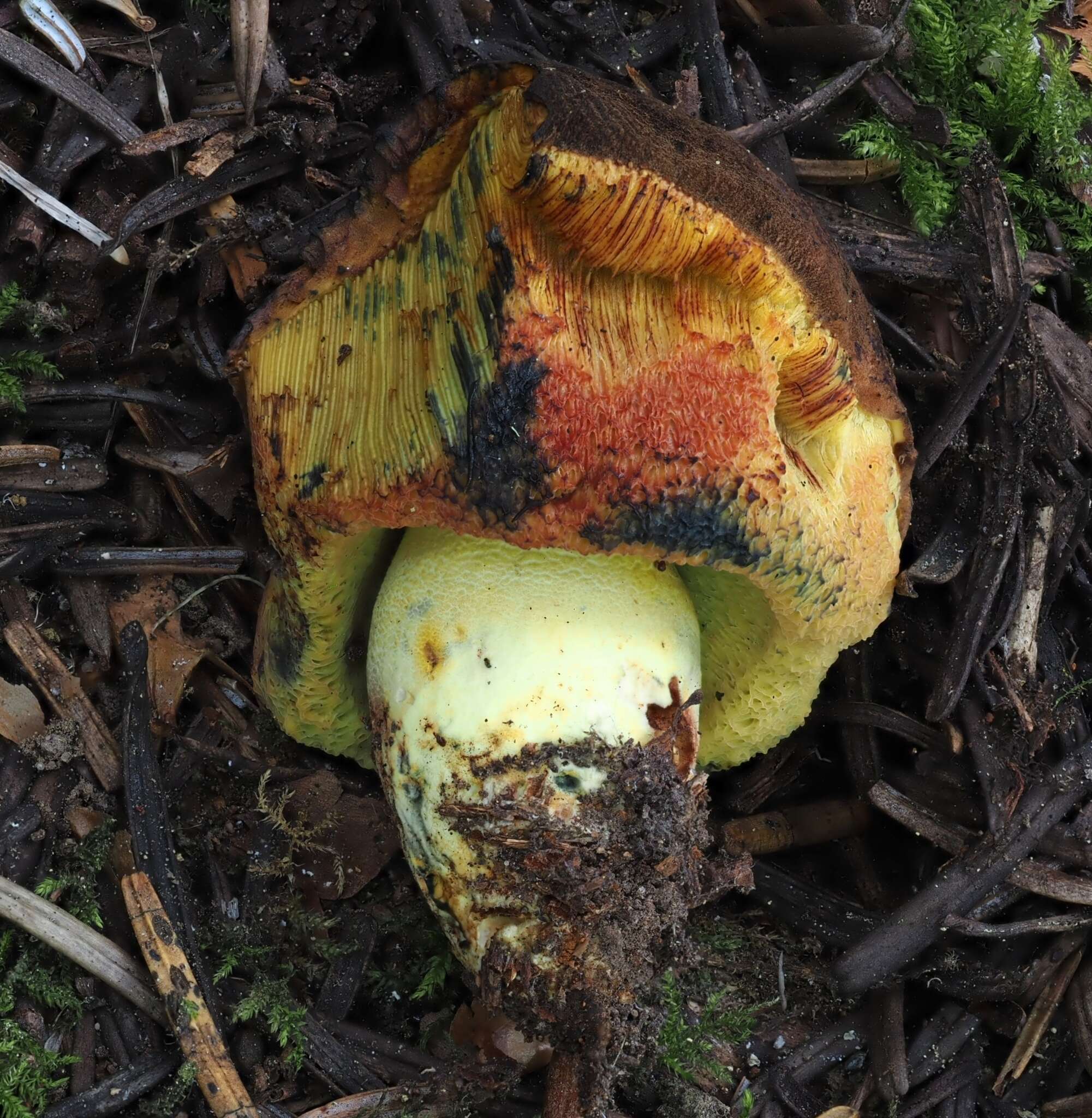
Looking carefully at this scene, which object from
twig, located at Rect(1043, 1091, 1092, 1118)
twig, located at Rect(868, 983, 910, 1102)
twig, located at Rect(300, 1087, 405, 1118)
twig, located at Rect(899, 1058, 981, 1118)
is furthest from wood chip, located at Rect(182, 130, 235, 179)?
twig, located at Rect(1043, 1091, 1092, 1118)

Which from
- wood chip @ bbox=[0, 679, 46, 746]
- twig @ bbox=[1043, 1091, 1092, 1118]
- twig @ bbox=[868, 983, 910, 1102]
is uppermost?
wood chip @ bbox=[0, 679, 46, 746]

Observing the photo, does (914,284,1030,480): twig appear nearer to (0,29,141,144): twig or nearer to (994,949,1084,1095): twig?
(994,949,1084,1095): twig

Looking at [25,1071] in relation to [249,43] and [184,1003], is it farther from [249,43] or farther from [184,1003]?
[249,43]

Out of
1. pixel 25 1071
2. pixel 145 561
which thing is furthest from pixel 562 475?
pixel 25 1071

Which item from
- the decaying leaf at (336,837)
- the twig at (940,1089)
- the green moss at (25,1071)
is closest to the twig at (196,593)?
the decaying leaf at (336,837)

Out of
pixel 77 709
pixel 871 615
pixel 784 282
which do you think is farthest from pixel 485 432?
pixel 77 709

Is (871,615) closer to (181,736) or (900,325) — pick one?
(900,325)
